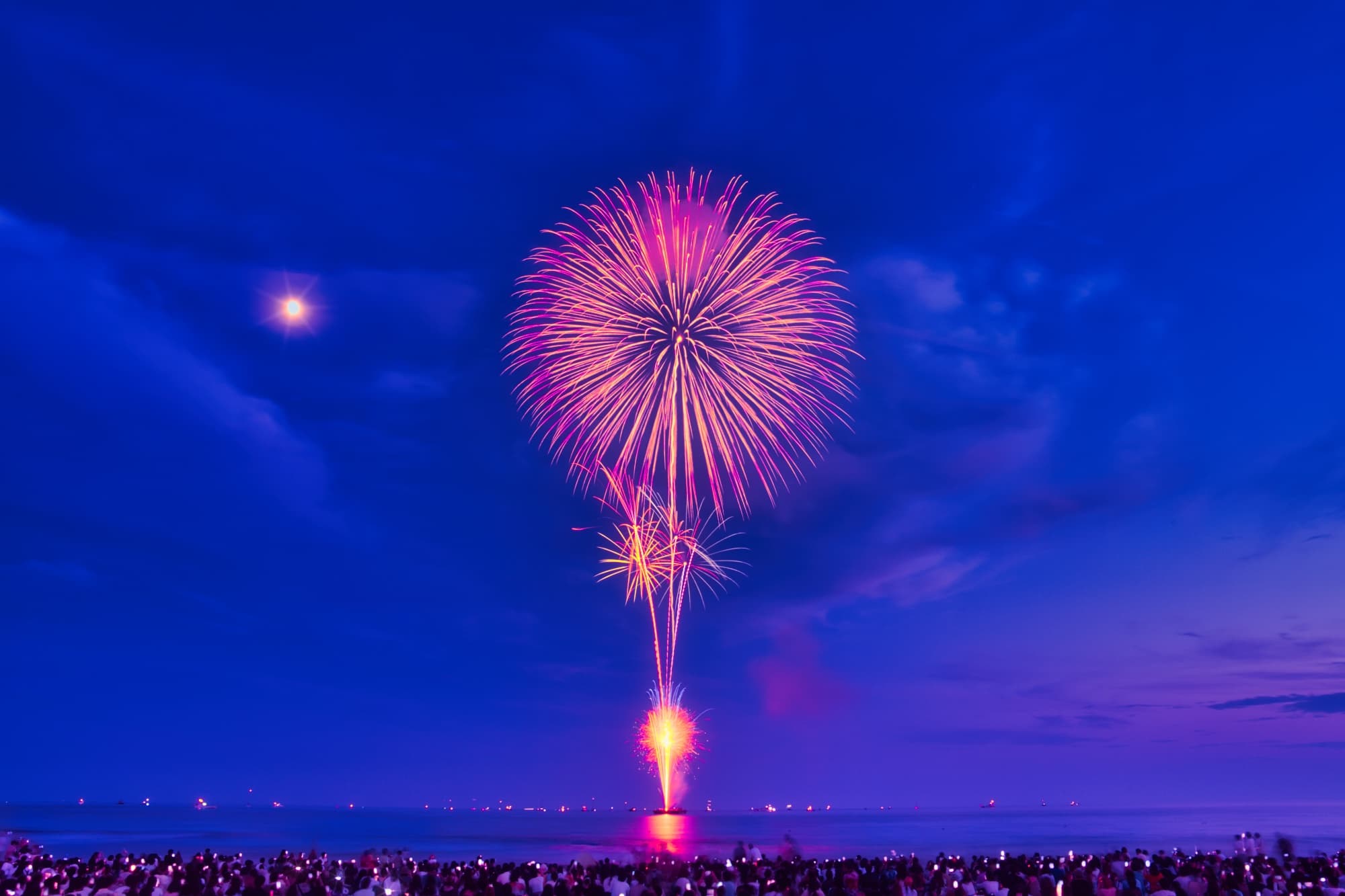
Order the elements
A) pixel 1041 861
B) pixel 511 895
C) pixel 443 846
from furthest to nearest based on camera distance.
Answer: pixel 443 846, pixel 1041 861, pixel 511 895

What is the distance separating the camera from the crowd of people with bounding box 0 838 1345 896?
2017 centimetres

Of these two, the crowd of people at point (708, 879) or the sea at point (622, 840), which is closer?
the crowd of people at point (708, 879)

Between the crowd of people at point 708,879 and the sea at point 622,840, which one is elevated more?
the crowd of people at point 708,879

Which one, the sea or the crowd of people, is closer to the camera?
the crowd of people

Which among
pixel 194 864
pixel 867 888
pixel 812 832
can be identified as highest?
pixel 194 864

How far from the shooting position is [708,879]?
80.6 feet

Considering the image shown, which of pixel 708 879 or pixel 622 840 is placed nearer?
pixel 708 879

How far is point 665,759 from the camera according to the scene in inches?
1779

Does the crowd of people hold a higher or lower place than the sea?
higher

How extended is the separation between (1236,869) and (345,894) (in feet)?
Result: 84.5

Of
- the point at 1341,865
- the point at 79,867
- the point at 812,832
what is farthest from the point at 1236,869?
the point at 812,832

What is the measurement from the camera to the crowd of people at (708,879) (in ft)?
66.2

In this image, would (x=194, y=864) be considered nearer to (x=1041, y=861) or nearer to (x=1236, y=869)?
(x=1041, y=861)

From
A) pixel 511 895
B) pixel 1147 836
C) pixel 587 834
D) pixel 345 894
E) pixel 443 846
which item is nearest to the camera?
pixel 511 895
